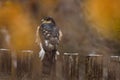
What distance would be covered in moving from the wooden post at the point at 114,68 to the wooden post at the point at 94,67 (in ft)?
0.41

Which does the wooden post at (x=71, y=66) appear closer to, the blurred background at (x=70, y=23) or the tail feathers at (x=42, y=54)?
the tail feathers at (x=42, y=54)

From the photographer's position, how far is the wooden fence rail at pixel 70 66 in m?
7.27

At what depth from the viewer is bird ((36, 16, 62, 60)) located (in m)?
6.92

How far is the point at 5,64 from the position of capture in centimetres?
750

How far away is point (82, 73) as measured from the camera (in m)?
7.44

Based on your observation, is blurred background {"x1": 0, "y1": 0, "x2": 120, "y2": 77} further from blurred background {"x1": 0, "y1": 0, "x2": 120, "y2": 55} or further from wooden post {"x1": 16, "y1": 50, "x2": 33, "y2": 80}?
wooden post {"x1": 16, "y1": 50, "x2": 33, "y2": 80}

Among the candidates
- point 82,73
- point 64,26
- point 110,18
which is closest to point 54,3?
point 64,26

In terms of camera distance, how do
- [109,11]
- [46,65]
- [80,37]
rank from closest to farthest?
[46,65], [109,11], [80,37]

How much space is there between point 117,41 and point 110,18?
1.67 ft

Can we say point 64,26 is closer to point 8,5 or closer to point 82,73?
point 8,5

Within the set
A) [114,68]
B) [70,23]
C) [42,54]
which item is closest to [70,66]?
[42,54]

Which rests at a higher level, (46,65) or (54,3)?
(54,3)

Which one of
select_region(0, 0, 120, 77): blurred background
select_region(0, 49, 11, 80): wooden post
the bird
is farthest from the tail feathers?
select_region(0, 0, 120, 77): blurred background

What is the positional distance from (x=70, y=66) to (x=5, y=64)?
930 millimetres
